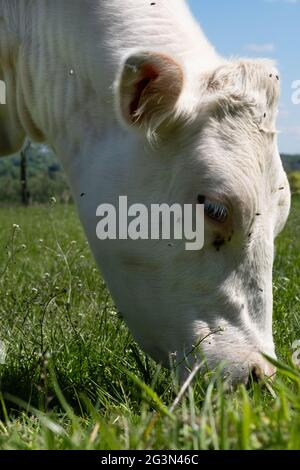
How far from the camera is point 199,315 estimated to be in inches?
137

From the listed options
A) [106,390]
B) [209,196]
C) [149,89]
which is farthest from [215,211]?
[106,390]

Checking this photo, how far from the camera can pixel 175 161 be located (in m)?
3.54

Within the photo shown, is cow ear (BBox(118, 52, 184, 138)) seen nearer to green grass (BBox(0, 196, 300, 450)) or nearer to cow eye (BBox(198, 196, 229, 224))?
cow eye (BBox(198, 196, 229, 224))

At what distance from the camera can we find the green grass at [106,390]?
6.89ft

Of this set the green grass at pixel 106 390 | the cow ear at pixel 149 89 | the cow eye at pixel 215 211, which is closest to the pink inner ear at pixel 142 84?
the cow ear at pixel 149 89

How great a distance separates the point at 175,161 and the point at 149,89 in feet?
1.17

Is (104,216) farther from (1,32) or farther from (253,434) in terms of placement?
(253,434)

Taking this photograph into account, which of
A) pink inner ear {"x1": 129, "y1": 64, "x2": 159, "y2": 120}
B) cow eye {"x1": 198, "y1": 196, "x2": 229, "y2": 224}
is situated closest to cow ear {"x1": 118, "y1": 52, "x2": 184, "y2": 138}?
pink inner ear {"x1": 129, "y1": 64, "x2": 159, "y2": 120}

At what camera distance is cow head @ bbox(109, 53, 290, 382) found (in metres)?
3.37

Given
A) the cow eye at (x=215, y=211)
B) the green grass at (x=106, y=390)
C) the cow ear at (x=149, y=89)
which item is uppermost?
the cow ear at (x=149, y=89)

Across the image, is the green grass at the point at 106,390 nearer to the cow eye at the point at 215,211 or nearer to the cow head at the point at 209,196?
the cow head at the point at 209,196

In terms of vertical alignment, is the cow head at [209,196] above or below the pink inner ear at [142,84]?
A: below

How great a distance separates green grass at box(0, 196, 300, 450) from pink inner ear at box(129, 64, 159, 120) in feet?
3.75

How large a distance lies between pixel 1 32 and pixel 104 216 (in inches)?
52.1
